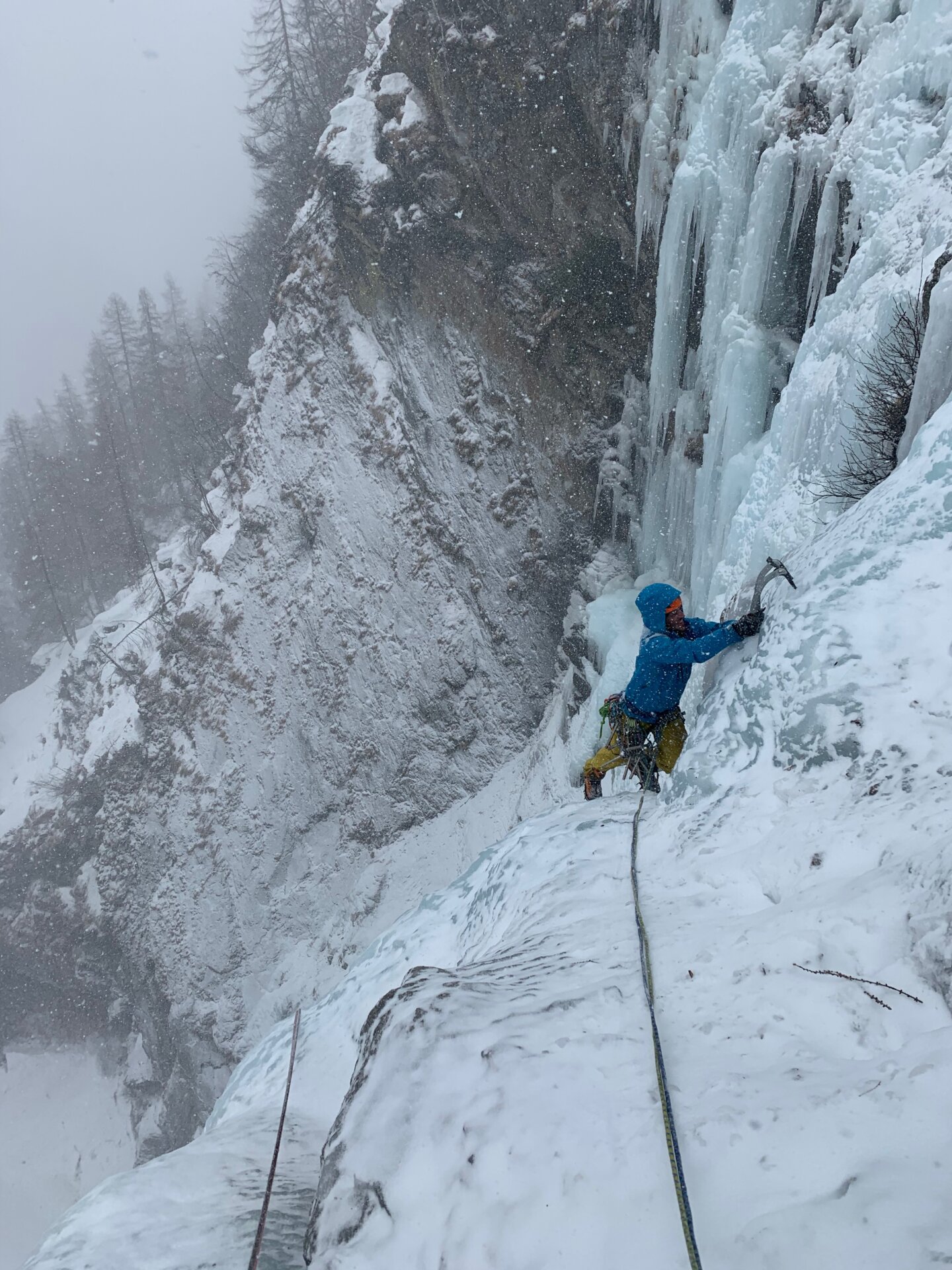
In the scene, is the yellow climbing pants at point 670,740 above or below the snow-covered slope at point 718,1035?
below

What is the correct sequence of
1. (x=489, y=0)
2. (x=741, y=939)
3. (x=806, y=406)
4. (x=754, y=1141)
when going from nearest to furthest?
(x=754, y=1141) < (x=741, y=939) < (x=806, y=406) < (x=489, y=0)

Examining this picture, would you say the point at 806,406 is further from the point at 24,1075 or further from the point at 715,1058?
the point at 24,1075

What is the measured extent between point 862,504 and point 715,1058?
3257 mm

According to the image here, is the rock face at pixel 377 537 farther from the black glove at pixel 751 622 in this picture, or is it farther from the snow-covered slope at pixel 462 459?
the black glove at pixel 751 622

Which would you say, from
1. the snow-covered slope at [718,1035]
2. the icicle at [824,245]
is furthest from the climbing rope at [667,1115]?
the icicle at [824,245]

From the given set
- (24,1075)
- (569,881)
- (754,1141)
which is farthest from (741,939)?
(24,1075)

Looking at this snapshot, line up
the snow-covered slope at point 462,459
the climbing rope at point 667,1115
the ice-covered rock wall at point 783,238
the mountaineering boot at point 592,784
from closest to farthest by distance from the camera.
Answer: the climbing rope at point 667,1115, the ice-covered rock wall at point 783,238, the mountaineering boot at point 592,784, the snow-covered slope at point 462,459

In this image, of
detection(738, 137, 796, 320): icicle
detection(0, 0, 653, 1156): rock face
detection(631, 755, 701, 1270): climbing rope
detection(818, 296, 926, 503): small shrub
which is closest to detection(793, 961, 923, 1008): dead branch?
detection(631, 755, 701, 1270): climbing rope

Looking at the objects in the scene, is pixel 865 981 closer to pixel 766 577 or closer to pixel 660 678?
pixel 766 577

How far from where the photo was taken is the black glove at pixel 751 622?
4.38 metres

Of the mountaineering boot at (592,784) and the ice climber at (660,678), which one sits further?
the mountaineering boot at (592,784)

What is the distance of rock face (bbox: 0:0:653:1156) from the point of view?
1261cm

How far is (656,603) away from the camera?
4.84 meters

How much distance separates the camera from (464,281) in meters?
13.7
